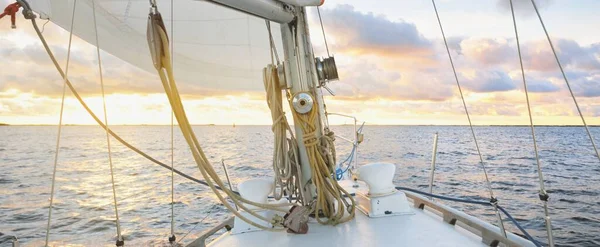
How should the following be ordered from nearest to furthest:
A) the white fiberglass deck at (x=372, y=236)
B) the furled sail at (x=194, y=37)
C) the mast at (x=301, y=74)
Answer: the white fiberglass deck at (x=372, y=236), the mast at (x=301, y=74), the furled sail at (x=194, y=37)

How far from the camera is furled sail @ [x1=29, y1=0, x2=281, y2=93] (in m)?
3.87

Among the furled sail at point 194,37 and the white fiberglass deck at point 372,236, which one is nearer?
the white fiberglass deck at point 372,236

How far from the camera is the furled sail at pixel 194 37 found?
3.87 metres

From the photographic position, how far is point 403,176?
57.0 feet

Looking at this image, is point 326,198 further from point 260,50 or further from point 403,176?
point 403,176

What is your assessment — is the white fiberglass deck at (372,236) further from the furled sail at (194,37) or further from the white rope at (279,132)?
the furled sail at (194,37)

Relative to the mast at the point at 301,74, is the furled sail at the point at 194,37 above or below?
above

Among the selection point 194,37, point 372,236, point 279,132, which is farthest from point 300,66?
point 194,37

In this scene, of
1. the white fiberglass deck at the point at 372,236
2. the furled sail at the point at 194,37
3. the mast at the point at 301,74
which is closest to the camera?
the white fiberglass deck at the point at 372,236

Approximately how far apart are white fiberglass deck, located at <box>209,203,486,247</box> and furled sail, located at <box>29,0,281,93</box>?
2.48 metres

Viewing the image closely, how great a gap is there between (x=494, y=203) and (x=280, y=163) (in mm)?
1735

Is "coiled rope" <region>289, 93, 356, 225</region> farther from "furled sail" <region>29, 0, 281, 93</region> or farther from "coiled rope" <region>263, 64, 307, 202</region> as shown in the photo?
"furled sail" <region>29, 0, 281, 93</region>

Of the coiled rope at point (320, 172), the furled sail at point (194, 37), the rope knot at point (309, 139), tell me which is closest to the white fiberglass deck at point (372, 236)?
the coiled rope at point (320, 172)

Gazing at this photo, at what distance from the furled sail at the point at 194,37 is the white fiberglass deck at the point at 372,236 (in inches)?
97.6
